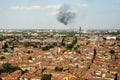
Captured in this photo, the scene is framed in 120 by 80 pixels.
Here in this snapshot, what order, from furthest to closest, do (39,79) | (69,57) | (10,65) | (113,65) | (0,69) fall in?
(69,57)
(113,65)
(10,65)
(0,69)
(39,79)

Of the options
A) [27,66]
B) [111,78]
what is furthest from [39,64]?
[111,78]

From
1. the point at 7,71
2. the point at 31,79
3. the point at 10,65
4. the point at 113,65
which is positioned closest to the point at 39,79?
the point at 31,79

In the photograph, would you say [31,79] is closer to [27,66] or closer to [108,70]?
[27,66]

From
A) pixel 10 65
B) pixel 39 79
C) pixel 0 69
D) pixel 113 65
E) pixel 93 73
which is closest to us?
pixel 39 79

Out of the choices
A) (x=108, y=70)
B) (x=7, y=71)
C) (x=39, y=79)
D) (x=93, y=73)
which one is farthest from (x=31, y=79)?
(x=108, y=70)

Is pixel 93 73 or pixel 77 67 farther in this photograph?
pixel 77 67

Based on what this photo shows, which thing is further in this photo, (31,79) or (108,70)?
(108,70)

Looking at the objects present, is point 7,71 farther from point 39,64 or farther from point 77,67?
point 77,67

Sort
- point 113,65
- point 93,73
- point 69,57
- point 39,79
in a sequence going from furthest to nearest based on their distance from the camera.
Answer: point 69,57, point 113,65, point 93,73, point 39,79

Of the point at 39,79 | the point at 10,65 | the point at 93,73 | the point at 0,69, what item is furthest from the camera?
the point at 10,65
